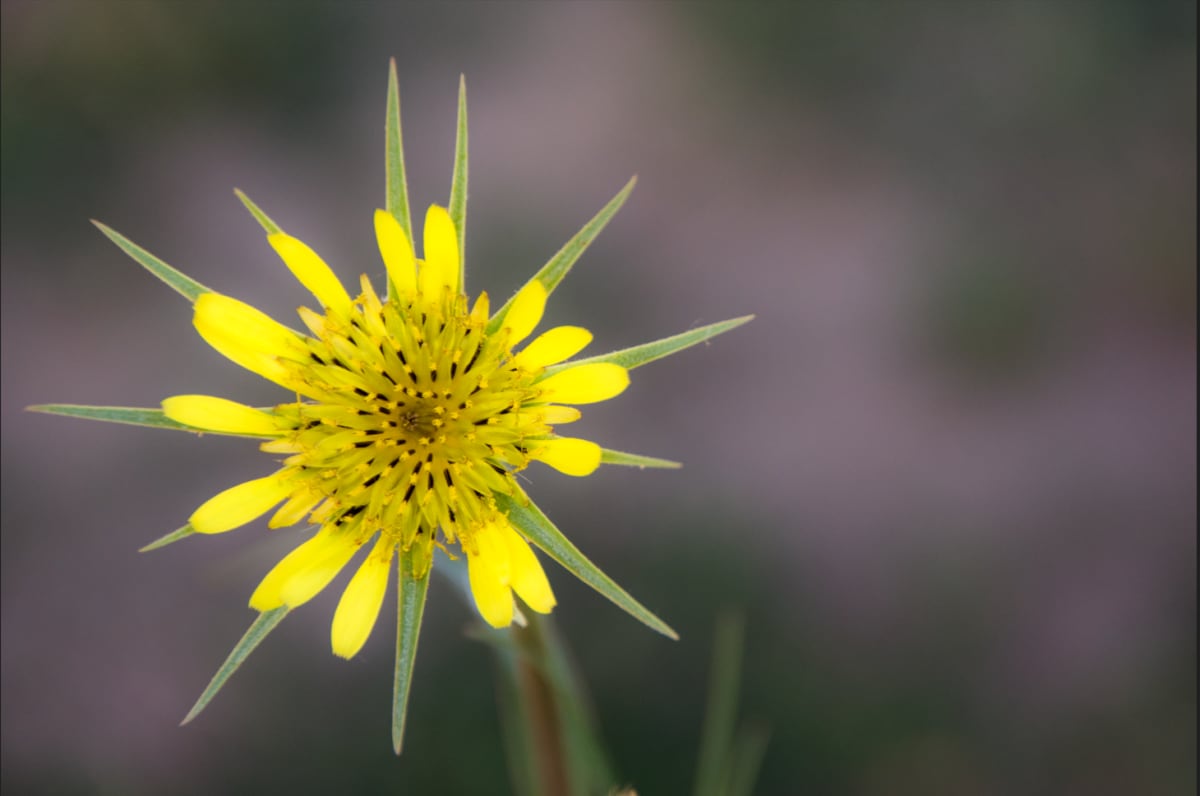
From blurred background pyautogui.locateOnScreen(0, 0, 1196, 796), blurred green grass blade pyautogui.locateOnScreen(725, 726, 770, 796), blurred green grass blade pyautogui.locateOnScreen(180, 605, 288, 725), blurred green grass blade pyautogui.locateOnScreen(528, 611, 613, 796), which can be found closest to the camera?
blurred green grass blade pyautogui.locateOnScreen(180, 605, 288, 725)

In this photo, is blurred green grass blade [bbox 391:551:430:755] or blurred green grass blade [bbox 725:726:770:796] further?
blurred green grass blade [bbox 725:726:770:796]

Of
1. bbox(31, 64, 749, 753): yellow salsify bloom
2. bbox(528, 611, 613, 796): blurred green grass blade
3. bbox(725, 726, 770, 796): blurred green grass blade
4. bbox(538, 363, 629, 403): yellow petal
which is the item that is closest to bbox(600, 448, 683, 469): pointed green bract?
bbox(31, 64, 749, 753): yellow salsify bloom

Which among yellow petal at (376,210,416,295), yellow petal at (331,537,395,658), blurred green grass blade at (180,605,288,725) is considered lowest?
blurred green grass blade at (180,605,288,725)

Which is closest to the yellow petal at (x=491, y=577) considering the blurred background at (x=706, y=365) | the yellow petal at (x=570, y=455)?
the yellow petal at (x=570, y=455)

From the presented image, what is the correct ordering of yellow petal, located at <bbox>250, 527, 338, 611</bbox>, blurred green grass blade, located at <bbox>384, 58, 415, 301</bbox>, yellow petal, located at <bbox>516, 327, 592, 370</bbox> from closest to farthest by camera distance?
blurred green grass blade, located at <bbox>384, 58, 415, 301</bbox>
yellow petal, located at <bbox>250, 527, 338, 611</bbox>
yellow petal, located at <bbox>516, 327, 592, 370</bbox>

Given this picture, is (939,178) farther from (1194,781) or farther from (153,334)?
(153,334)

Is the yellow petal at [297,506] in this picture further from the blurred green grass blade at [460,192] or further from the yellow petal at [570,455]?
the blurred green grass blade at [460,192]

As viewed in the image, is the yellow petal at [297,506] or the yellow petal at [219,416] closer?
the yellow petal at [219,416]

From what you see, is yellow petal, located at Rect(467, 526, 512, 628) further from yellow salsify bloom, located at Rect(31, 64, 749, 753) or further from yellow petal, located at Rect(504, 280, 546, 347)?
yellow petal, located at Rect(504, 280, 546, 347)
